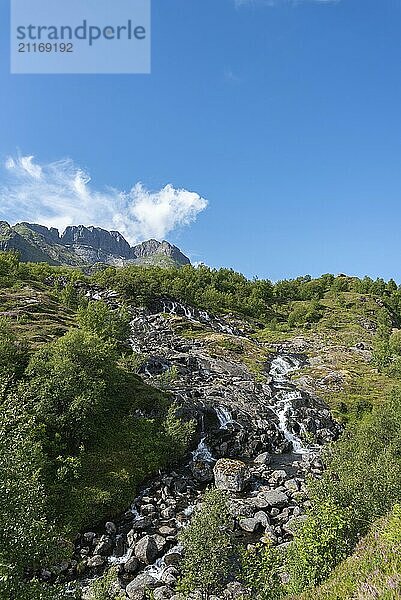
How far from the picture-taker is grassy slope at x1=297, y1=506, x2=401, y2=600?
8.34 metres

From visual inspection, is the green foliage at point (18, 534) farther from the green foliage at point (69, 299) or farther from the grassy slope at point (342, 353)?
the green foliage at point (69, 299)

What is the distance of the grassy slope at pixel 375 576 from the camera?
8336mm

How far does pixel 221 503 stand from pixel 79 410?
61.6 ft

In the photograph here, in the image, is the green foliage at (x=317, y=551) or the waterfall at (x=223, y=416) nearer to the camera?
the green foliage at (x=317, y=551)

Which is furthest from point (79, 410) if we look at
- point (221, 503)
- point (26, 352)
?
point (221, 503)

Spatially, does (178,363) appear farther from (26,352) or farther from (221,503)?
(221,503)

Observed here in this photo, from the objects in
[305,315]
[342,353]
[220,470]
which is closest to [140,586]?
[220,470]

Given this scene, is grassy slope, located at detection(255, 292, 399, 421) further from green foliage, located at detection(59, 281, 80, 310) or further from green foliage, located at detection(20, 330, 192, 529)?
green foliage, located at detection(59, 281, 80, 310)

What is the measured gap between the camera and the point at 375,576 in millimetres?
9117

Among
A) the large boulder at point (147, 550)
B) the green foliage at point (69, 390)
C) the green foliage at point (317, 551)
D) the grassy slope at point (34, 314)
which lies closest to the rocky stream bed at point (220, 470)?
→ the large boulder at point (147, 550)

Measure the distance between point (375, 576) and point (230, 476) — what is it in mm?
31075

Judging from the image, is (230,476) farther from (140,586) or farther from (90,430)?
(140,586)

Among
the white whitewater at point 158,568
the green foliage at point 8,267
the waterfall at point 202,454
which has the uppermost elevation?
the green foliage at point 8,267

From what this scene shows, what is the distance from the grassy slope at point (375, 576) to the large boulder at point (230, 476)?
88.9 feet
